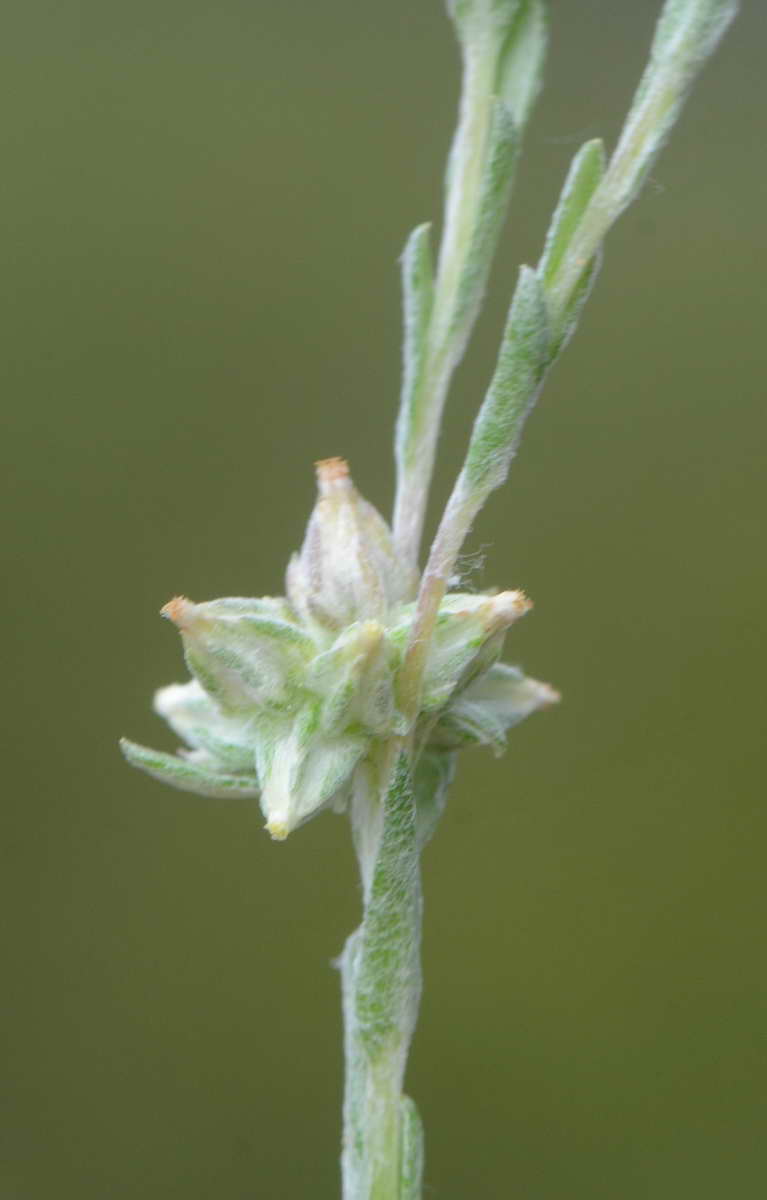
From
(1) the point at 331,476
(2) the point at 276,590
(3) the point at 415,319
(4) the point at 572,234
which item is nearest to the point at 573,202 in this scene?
(4) the point at 572,234

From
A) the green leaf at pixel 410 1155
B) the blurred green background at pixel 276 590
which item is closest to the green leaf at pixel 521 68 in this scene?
the green leaf at pixel 410 1155

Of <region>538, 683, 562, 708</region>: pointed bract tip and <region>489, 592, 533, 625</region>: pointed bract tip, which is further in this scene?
<region>538, 683, 562, 708</region>: pointed bract tip

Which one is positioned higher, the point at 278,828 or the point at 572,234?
the point at 572,234

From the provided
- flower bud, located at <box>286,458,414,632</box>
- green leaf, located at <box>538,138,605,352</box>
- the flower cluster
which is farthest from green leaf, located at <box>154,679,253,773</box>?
green leaf, located at <box>538,138,605,352</box>

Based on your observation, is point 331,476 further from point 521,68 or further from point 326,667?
point 521,68

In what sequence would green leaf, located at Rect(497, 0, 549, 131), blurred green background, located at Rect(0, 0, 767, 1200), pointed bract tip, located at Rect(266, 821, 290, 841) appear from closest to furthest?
pointed bract tip, located at Rect(266, 821, 290, 841), green leaf, located at Rect(497, 0, 549, 131), blurred green background, located at Rect(0, 0, 767, 1200)

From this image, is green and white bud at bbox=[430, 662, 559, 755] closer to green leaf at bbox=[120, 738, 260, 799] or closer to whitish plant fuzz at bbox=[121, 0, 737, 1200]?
whitish plant fuzz at bbox=[121, 0, 737, 1200]
